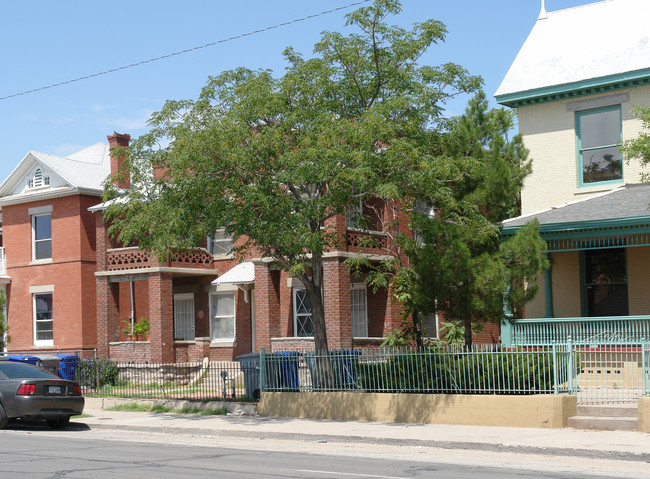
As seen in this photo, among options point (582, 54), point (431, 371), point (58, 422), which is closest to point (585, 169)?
point (582, 54)

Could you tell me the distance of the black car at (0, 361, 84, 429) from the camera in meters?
16.8

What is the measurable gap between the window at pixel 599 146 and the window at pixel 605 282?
1.93 m

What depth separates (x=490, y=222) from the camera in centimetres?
1800

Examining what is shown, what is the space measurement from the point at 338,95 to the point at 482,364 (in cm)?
640

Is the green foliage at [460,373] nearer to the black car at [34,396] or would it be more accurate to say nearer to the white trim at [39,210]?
the black car at [34,396]

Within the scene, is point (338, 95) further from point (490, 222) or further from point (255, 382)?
point (255, 382)

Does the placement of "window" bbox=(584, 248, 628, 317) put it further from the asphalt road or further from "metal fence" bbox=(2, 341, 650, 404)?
the asphalt road

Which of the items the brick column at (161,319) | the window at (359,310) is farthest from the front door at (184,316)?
the window at (359,310)

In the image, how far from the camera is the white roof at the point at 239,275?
28.3 m

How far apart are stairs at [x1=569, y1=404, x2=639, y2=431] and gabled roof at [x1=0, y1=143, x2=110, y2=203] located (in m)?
22.1

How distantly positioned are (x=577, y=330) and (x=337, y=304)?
7.37 metres

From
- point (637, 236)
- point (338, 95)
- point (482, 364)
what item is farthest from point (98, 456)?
point (637, 236)

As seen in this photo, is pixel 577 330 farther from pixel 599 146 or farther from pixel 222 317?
pixel 222 317

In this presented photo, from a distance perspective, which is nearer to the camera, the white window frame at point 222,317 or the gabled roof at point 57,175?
the white window frame at point 222,317
